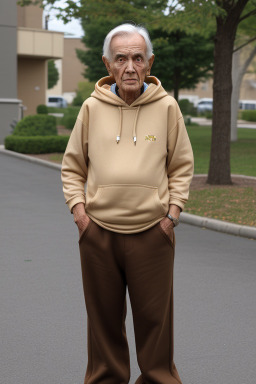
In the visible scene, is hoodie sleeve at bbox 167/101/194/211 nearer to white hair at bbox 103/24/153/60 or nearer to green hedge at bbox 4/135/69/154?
white hair at bbox 103/24/153/60

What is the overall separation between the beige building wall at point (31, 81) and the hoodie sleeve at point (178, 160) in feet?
120

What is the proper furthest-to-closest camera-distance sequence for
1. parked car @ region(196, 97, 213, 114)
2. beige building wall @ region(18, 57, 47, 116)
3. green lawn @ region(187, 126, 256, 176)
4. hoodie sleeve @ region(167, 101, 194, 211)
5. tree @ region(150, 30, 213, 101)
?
parked car @ region(196, 97, 213, 114) < beige building wall @ region(18, 57, 47, 116) < tree @ region(150, 30, 213, 101) < green lawn @ region(187, 126, 256, 176) < hoodie sleeve @ region(167, 101, 194, 211)

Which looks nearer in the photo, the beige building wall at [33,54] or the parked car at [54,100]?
the beige building wall at [33,54]

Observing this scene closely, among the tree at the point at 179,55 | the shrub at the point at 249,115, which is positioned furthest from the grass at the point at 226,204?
the shrub at the point at 249,115

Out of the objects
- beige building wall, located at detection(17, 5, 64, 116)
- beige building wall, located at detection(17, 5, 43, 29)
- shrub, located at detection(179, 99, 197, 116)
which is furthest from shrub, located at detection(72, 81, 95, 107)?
shrub, located at detection(179, 99, 197, 116)

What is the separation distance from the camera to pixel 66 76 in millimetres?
105938

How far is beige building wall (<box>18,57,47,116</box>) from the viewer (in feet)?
129

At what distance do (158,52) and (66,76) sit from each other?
238 ft

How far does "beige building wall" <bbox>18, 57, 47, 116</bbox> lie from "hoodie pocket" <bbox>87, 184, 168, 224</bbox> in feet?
120

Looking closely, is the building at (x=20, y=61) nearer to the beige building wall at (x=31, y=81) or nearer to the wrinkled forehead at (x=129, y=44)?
the beige building wall at (x=31, y=81)

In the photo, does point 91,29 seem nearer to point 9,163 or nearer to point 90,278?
point 9,163

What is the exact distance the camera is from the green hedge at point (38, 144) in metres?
22.4

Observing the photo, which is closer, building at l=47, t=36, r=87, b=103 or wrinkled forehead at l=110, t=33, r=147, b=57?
wrinkled forehead at l=110, t=33, r=147, b=57

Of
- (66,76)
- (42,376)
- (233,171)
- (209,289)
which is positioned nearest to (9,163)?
(233,171)
